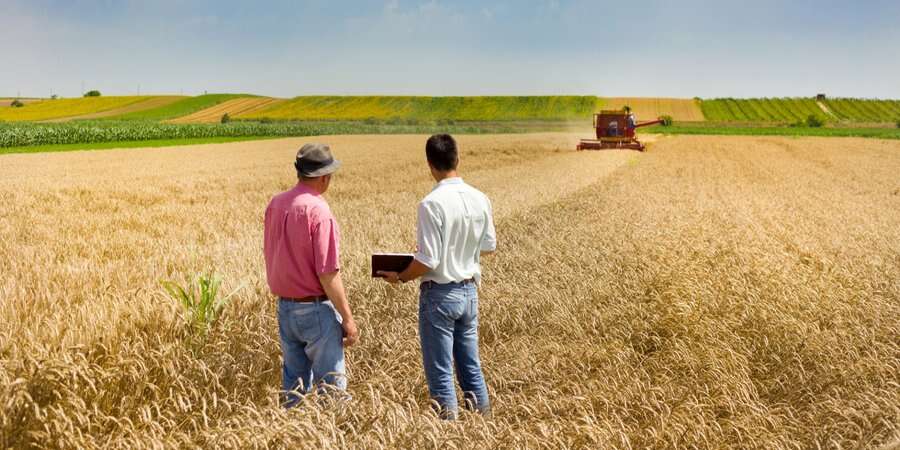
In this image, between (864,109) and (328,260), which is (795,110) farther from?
(328,260)

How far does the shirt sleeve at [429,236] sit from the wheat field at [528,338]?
31.3 inches

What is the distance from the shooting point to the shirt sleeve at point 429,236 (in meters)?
3.98

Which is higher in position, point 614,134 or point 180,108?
point 180,108

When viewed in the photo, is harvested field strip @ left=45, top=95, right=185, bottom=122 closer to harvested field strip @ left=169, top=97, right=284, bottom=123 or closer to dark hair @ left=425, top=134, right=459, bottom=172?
harvested field strip @ left=169, top=97, right=284, bottom=123

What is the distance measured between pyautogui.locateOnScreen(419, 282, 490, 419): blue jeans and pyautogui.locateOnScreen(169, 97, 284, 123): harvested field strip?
335ft

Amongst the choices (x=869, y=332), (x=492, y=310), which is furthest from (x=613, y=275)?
(x=869, y=332)

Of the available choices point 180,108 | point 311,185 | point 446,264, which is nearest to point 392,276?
point 446,264

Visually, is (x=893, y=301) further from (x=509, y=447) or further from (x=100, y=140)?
(x=100, y=140)

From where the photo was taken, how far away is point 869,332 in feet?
19.0

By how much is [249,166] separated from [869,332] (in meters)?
28.3

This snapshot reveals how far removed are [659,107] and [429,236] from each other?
366ft

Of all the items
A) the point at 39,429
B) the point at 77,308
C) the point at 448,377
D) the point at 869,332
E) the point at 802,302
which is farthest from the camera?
the point at 802,302

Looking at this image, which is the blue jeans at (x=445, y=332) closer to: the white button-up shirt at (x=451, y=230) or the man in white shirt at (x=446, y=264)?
the man in white shirt at (x=446, y=264)

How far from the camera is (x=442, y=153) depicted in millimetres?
4082
